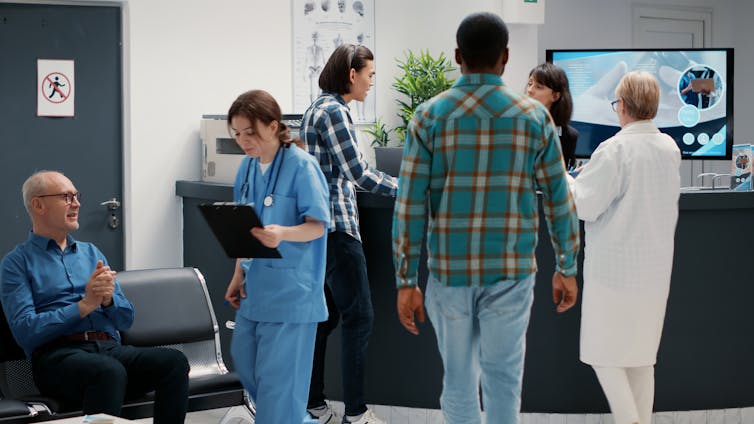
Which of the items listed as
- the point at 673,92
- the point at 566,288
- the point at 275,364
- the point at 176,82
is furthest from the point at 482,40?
the point at 673,92

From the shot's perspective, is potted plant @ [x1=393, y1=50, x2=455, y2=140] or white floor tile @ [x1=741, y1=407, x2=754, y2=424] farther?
potted plant @ [x1=393, y1=50, x2=455, y2=140]

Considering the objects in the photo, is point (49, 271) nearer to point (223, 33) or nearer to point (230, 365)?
point (230, 365)

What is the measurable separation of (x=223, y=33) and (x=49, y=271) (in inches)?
100

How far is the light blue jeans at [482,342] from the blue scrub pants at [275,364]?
668 mm

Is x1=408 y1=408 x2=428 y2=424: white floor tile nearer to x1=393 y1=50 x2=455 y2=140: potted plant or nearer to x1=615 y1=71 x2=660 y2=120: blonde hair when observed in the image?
x1=615 y1=71 x2=660 y2=120: blonde hair

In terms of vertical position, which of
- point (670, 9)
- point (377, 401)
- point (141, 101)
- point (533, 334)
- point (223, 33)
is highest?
point (670, 9)

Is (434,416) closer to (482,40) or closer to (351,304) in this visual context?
(351,304)

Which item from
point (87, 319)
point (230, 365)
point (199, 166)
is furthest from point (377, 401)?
point (199, 166)

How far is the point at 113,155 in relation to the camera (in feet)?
18.0

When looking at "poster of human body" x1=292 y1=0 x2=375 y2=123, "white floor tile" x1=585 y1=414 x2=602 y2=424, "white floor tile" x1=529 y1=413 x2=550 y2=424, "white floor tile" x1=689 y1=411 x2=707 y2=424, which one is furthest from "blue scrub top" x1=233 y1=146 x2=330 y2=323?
"poster of human body" x1=292 y1=0 x2=375 y2=123

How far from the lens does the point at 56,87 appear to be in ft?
17.5

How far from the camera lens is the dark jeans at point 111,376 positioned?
10.8 ft

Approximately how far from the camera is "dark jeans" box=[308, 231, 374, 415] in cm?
399

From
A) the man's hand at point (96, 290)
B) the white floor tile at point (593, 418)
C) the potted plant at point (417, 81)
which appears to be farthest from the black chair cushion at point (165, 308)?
the potted plant at point (417, 81)
